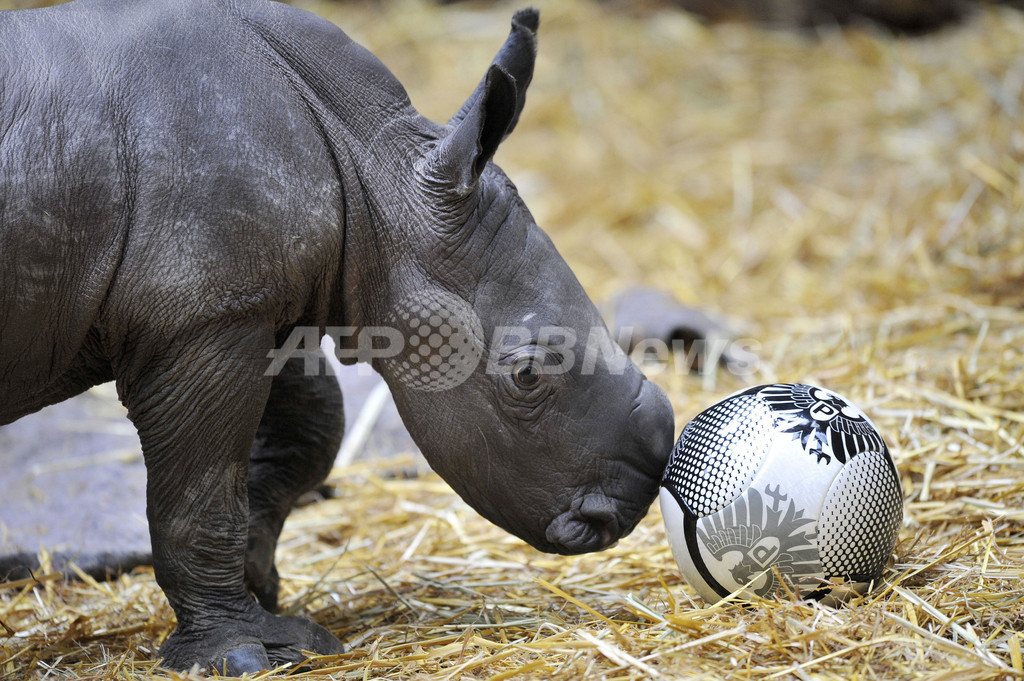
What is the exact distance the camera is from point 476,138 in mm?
2797

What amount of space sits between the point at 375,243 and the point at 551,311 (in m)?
0.55

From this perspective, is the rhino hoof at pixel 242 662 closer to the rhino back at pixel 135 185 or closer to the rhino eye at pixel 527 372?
the rhino back at pixel 135 185

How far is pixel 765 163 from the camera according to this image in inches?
320

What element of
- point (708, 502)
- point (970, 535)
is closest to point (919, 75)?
point (970, 535)

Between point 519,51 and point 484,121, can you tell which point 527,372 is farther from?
point 519,51

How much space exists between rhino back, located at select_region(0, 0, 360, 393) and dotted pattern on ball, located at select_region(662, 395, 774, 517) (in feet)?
4.02

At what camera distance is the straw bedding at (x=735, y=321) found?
278 cm

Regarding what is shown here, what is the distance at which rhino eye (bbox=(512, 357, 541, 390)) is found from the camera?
9.63ft

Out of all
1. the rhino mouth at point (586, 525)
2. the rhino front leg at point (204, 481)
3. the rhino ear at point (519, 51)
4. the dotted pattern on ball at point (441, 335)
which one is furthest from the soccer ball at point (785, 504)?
the rhino front leg at point (204, 481)

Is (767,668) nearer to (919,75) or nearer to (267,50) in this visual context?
(267,50)

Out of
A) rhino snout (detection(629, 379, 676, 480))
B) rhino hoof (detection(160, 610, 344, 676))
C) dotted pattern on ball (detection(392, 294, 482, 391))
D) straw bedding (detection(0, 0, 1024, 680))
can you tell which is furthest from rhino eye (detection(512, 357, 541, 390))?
rhino hoof (detection(160, 610, 344, 676))

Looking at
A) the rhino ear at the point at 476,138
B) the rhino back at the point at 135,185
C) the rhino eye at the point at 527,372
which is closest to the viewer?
the rhino back at the point at 135,185

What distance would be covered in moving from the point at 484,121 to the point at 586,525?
3.95ft

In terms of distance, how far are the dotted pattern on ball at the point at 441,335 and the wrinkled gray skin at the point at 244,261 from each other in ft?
0.14
